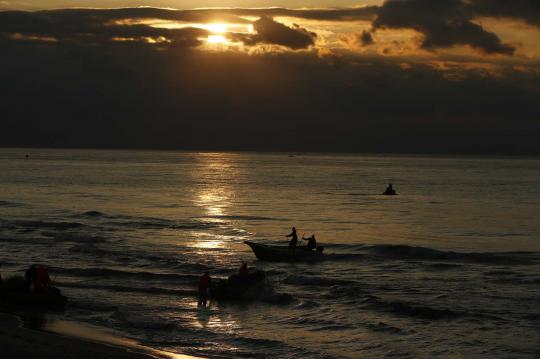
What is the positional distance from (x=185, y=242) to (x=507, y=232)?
27614 millimetres

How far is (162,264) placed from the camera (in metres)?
40.0

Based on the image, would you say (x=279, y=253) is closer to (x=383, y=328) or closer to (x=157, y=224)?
(x=383, y=328)

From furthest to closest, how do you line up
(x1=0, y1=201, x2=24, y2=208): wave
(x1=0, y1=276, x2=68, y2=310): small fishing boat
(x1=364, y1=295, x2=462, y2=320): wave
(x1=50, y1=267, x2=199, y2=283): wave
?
(x1=0, y1=201, x2=24, y2=208): wave → (x1=50, y1=267, x2=199, y2=283): wave → (x1=364, y1=295, x2=462, y2=320): wave → (x1=0, y1=276, x2=68, y2=310): small fishing boat

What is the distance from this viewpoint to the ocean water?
24.1m

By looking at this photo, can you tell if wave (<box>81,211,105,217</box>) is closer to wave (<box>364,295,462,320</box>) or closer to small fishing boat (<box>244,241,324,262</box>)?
small fishing boat (<box>244,241,324,262</box>)

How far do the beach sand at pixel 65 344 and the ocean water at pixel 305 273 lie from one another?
1.04 meters

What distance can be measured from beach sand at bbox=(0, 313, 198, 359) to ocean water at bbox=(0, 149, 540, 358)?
104 cm

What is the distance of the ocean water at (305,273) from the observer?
24094 mm

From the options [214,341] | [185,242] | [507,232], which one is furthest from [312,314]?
[507,232]

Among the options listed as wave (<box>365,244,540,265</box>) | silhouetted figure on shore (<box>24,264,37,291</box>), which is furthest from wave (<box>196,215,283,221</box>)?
silhouetted figure on shore (<box>24,264,37,291</box>)

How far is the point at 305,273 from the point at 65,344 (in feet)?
64.2

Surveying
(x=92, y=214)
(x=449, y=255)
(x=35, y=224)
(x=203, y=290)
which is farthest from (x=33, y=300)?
(x=92, y=214)

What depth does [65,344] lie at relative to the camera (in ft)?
66.5

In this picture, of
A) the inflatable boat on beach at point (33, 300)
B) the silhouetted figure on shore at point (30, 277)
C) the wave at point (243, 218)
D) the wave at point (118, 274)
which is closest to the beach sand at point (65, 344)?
the inflatable boat on beach at point (33, 300)
